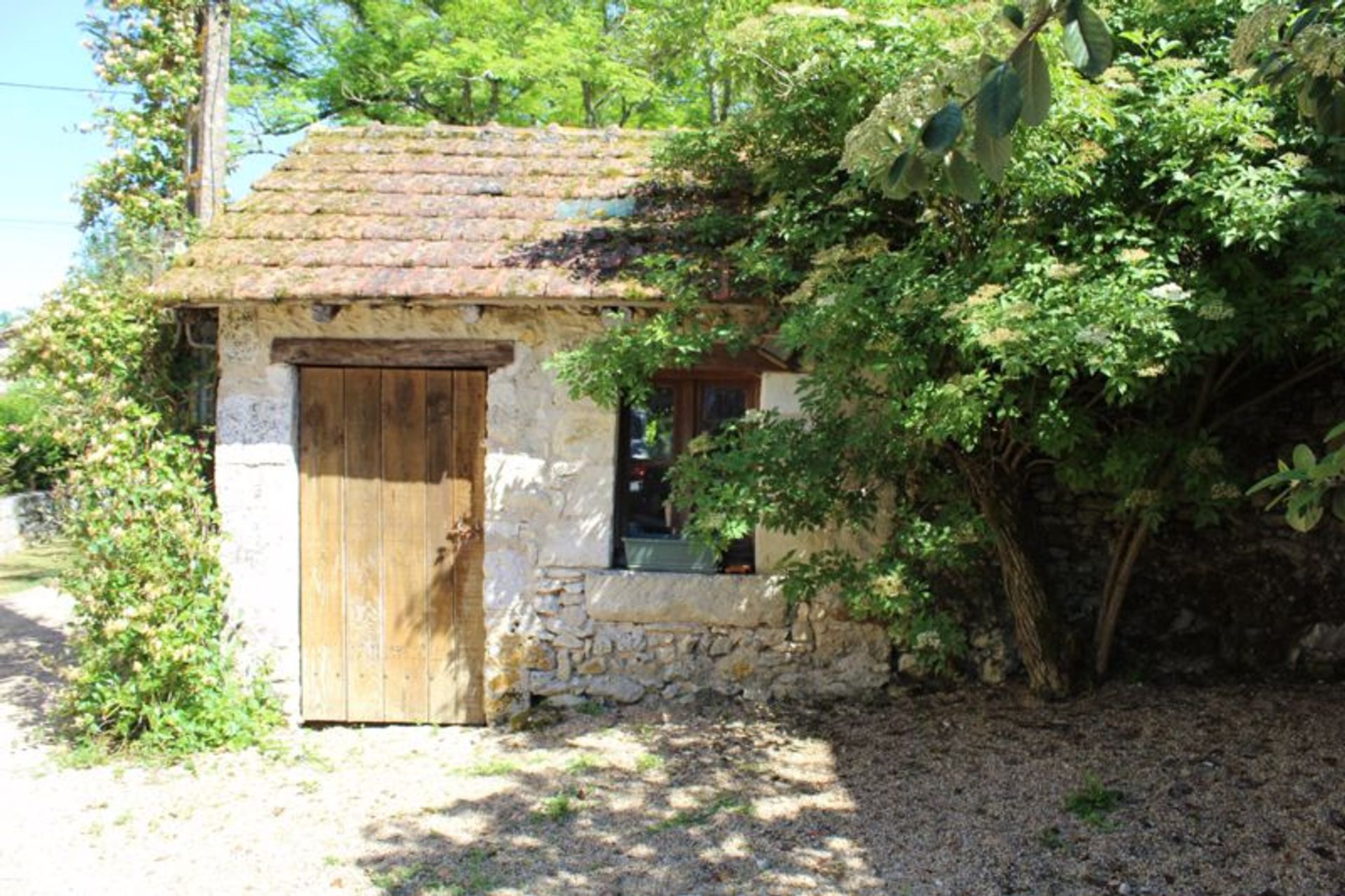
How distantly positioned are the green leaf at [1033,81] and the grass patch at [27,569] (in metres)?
9.54

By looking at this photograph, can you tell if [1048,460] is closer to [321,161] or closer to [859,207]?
[859,207]

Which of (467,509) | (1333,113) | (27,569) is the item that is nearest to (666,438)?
(467,509)

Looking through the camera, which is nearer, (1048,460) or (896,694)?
(1048,460)

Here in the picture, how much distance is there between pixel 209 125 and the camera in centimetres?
692

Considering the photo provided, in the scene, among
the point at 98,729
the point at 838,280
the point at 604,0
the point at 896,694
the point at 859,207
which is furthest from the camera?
the point at 604,0

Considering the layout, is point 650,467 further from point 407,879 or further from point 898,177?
point 898,177

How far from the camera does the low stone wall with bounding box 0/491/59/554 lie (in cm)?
1220

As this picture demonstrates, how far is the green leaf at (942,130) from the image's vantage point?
1.86 meters

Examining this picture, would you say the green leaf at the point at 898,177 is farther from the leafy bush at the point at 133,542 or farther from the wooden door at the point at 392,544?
the leafy bush at the point at 133,542

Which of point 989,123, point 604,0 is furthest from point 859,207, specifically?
point 604,0

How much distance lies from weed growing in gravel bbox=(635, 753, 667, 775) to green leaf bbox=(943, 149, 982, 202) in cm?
351

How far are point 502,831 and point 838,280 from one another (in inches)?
107

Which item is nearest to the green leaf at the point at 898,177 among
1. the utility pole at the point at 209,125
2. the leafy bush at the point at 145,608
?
the leafy bush at the point at 145,608

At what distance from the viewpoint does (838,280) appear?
4.48 metres
